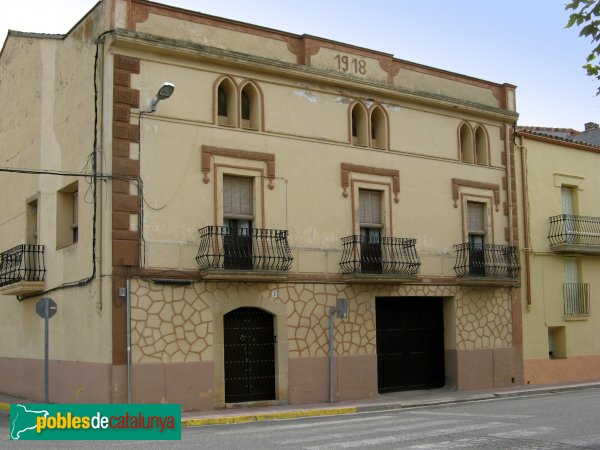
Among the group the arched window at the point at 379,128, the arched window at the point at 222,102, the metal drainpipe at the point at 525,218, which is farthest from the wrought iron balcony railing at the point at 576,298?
the arched window at the point at 222,102

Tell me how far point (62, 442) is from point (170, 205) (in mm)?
6229

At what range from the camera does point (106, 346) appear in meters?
16.2

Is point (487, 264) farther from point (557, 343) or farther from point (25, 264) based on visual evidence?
point (25, 264)

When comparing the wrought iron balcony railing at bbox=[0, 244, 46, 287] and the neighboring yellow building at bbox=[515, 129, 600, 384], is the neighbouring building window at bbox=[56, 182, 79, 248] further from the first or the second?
the neighboring yellow building at bbox=[515, 129, 600, 384]

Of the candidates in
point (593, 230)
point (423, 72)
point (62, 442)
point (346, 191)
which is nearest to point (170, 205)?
point (346, 191)

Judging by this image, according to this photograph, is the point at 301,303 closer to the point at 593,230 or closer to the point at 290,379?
the point at 290,379

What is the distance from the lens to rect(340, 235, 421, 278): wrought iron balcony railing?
19281 mm

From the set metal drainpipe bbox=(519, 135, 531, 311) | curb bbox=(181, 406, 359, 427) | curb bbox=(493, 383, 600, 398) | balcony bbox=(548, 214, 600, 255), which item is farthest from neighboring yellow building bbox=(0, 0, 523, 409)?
balcony bbox=(548, 214, 600, 255)

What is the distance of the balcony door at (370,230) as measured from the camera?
19.6 meters

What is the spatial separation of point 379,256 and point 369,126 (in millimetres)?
3265

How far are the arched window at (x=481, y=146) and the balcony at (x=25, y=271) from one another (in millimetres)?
11837

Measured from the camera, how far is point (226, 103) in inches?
727

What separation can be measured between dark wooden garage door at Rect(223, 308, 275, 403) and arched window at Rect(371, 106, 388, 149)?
5357 millimetres

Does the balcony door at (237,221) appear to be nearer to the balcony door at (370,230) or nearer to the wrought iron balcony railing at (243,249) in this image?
the wrought iron balcony railing at (243,249)
